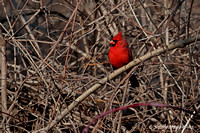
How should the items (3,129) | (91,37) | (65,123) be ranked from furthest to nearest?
1. (91,37)
2. (65,123)
3. (3,129)

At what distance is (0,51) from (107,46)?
1.73m

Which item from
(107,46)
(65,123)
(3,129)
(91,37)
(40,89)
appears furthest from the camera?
(91,37)

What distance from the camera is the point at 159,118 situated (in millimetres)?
4168

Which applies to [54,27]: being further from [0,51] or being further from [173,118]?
[173,118]

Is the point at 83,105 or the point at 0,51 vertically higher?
the point at 0,51

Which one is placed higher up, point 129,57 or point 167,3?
point 167,3

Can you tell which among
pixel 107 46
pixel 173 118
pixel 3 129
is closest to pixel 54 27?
pixel 107 46

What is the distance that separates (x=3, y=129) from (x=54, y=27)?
2.30 metres

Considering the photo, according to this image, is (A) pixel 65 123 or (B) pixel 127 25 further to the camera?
(B) pixel 127 25

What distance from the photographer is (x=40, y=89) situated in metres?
3.99

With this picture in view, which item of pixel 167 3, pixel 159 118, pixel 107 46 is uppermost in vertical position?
pixel 167 3

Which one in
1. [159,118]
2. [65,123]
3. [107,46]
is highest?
[107,46]

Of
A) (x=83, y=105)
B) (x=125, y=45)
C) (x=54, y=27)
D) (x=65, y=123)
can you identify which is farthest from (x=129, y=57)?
(x=54, y=27)

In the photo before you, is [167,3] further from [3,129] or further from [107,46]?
[3,129]
